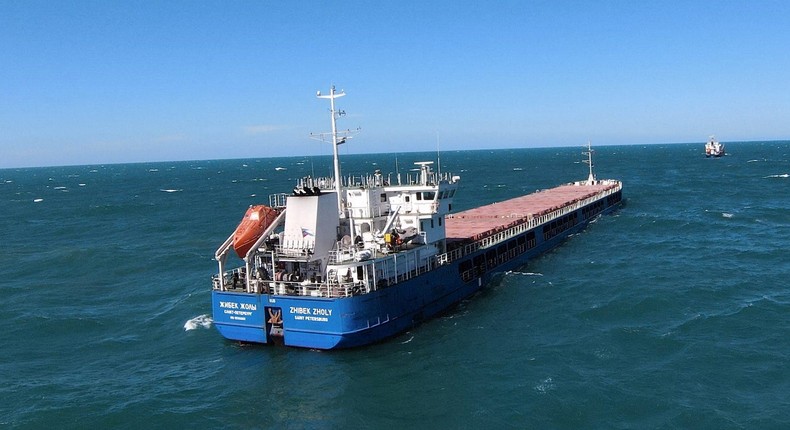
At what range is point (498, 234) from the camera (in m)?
49.2

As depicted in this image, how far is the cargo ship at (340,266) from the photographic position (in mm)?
30469

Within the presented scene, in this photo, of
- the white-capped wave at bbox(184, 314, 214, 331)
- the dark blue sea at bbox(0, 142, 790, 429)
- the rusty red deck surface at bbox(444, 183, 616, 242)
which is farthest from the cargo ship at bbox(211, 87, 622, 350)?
the rusty red deck surface at bbox(444, 183, 616, 242)

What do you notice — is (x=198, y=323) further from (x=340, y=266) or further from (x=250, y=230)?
(x=340, y=266)

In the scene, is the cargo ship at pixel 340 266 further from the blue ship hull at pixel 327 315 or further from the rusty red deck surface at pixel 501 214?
the rusty red deck surface at pixel 501 214

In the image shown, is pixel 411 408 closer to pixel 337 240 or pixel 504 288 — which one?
pixel 337 240

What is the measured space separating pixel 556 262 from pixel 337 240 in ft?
78.0

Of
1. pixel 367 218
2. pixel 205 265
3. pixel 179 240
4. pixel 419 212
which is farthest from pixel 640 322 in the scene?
pixel 179 240

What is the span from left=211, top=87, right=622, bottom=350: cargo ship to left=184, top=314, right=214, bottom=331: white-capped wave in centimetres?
359

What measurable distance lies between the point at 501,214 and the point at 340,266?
35.9m

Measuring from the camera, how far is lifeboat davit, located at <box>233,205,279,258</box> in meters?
33.3

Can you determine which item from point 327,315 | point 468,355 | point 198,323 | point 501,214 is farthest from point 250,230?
point 501,214

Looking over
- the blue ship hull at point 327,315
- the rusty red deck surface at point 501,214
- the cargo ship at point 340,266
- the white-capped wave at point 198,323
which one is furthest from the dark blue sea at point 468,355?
the rusty red deck surface at point 501,214

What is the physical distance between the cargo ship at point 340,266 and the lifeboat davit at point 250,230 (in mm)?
54

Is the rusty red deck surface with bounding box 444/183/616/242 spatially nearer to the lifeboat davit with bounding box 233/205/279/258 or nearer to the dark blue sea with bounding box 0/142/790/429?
the dark blue sea with bounding box 0/142/790/429
